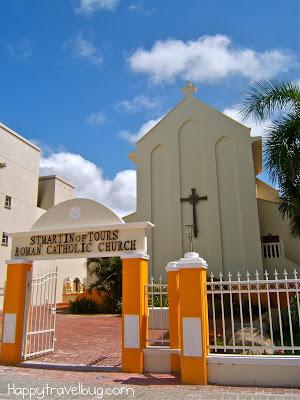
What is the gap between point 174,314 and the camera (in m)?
8.12

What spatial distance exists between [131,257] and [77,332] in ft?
21.7

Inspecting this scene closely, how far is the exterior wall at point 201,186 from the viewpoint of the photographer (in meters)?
17.8

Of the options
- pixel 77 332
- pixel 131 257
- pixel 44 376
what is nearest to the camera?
pixel 44 376

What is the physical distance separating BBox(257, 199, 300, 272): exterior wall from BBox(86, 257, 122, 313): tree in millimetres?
7483

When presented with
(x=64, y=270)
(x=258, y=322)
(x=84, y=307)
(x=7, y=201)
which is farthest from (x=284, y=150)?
(x=64, y=270)

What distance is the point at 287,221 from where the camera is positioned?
18.4 m

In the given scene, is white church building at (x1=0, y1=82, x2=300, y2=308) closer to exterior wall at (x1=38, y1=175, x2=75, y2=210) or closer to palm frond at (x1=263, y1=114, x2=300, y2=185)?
palm frond at (x1=263, y1=114, x2=300, y2=185)

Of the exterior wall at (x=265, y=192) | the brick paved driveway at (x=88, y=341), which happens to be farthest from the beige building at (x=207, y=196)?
the brick paved driveway at (x=88, y=341)

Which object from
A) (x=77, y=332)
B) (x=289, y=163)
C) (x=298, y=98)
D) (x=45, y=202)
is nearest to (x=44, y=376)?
(x=77, y=332)

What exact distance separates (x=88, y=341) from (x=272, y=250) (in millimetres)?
9745

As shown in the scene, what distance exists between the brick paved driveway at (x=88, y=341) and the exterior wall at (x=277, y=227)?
8.47 m

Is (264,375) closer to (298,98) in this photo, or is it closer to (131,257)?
(131,257)

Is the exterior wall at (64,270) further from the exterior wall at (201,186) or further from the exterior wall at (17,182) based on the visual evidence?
the exterior wall at (201,186)

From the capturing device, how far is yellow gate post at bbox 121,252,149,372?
8.05 metres
